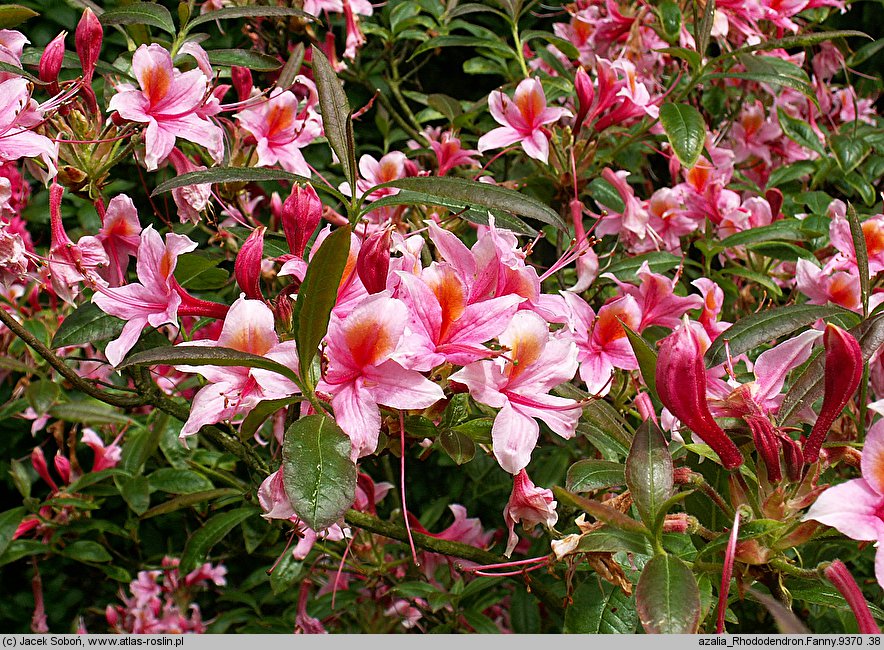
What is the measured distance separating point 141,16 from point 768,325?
2.46ft

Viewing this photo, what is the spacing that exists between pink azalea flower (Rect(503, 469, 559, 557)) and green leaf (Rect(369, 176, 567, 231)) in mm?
223

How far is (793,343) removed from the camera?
0.64 m

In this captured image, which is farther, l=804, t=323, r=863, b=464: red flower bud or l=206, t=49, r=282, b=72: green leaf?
l=206, t=49, r=282, b=72: green leaf

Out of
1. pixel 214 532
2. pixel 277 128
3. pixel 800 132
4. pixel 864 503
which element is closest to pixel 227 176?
pixel 277 128

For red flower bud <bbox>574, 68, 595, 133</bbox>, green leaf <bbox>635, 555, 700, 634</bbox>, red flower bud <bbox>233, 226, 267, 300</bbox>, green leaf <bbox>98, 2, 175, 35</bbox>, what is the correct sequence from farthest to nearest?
red flower bud <bbox>574, 68, 595, 133</bbox>
green leaf <bbox>98, 2, 175, 35</bbox>
red flower bud <bbox>233, 226, 267, 300</bbox>
green leaf <bbox>635, 555, 700, 634</bbox>

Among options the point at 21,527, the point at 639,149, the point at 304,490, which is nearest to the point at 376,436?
the point at 304,490

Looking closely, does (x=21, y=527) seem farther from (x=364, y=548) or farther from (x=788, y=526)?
(x=788, y=526)

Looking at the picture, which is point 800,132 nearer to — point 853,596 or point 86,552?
point 853,596

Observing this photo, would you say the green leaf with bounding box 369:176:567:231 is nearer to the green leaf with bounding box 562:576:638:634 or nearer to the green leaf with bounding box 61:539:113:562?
the green leaf with bounding box 562:576:638:634

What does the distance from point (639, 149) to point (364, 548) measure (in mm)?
809

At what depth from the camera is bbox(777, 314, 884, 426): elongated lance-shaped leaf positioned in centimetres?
62

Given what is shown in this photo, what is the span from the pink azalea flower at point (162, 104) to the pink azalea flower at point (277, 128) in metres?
0.11

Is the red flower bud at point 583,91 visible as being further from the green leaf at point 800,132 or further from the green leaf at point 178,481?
the green leaf at point 178,481

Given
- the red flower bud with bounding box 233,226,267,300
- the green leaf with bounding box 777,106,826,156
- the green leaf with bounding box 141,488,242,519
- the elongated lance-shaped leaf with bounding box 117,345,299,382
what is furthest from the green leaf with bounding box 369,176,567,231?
the green leaf with bounding box 777,106,826,156
